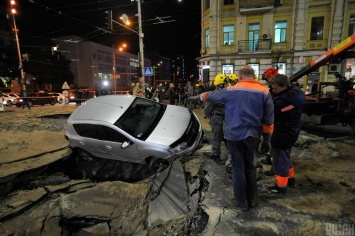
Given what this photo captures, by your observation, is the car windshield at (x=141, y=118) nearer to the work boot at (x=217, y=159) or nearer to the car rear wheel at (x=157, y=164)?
the car rear wheel at (x=157, y=164)

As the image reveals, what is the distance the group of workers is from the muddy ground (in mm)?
307

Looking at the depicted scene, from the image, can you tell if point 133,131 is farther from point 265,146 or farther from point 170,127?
point 265,146

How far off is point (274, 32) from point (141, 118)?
57.9ft

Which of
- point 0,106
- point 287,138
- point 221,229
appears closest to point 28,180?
point 221,229

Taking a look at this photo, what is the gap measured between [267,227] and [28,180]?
4.98 meters

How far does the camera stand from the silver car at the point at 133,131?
509 centimetres

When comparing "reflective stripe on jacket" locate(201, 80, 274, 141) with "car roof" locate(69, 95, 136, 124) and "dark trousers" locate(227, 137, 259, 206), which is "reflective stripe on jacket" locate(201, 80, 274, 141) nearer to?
"dark trousers" locate(227, 137, 259, 206)

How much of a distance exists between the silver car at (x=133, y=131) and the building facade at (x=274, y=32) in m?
15.3

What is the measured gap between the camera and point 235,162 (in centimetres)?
303

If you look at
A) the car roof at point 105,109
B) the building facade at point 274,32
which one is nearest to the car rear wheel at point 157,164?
the car roof at point 105,109

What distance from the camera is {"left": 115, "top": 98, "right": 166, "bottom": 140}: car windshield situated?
539 centimetres

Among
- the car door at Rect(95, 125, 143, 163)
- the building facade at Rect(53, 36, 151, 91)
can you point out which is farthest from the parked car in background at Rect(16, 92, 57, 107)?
the building facade at Rect(53, 36, 151, 91)

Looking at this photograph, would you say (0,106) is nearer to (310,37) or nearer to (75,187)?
(75,187)

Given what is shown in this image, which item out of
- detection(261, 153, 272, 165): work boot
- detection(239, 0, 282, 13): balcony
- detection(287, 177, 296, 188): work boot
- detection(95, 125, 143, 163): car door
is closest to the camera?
detection(287, 177, 296, 188): work boot
